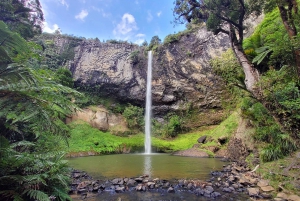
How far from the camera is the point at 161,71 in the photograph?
70.1 ft

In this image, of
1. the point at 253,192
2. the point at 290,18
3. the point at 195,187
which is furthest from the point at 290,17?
the point at 195,187

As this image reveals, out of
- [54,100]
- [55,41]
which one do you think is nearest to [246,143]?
[54,100]

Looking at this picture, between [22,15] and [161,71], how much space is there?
13.3m

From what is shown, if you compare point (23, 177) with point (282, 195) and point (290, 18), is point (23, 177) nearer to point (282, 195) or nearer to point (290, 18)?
point (282, 195)

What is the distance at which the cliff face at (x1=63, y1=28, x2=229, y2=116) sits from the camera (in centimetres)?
1966

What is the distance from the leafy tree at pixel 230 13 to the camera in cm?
735

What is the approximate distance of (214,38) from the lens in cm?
1947

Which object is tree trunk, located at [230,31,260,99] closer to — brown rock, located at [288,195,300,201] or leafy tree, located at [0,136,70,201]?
brown rock, located at [288,195,300,201]

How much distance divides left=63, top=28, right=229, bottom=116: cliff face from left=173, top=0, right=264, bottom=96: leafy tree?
35.9ft

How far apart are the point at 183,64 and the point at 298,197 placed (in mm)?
17305

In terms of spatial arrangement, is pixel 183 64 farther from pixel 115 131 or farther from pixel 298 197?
pixel 298 197

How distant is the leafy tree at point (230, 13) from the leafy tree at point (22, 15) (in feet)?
29.0

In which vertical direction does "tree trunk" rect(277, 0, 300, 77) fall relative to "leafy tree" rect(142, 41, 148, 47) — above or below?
below

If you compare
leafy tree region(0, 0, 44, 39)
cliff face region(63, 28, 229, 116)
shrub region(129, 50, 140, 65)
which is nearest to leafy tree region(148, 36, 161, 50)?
cliff face region(63, 28, 229, 116)
